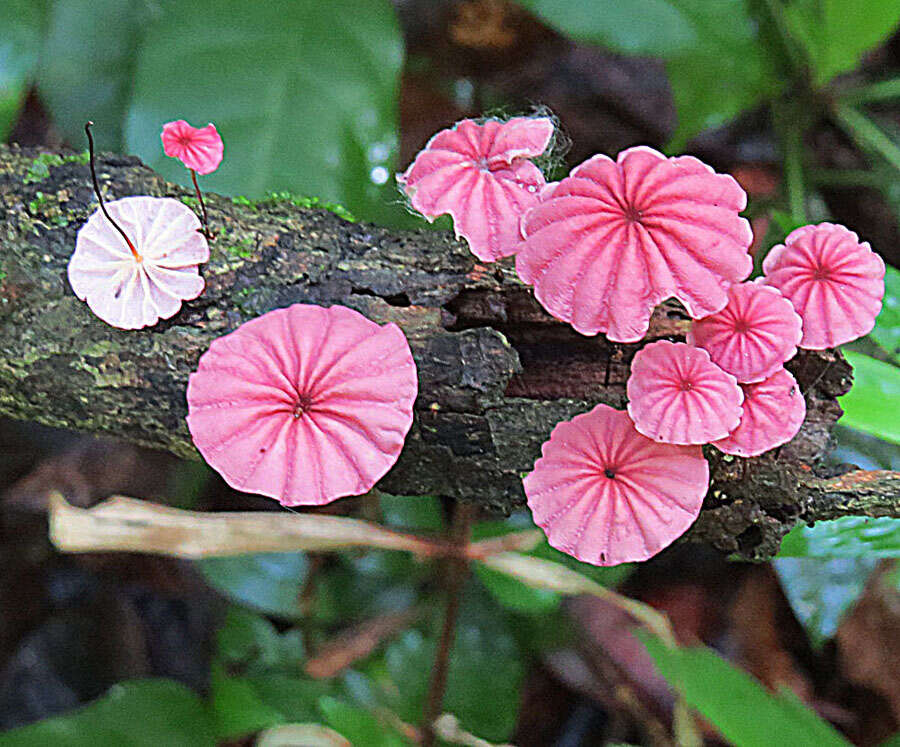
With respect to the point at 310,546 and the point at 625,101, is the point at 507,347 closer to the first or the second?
the point at 310,546

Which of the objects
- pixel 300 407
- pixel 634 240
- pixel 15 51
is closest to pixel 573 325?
pixel 634 240

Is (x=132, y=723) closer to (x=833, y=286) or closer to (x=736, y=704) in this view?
(x=736, y=704)

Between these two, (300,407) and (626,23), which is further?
(626,23)

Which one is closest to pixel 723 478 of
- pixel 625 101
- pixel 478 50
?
pixel 478 50

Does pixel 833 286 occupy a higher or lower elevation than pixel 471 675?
higher

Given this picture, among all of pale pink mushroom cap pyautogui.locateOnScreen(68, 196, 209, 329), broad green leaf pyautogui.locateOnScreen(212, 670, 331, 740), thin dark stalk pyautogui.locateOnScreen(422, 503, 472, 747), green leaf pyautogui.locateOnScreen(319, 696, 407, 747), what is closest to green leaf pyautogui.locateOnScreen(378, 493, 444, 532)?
thin dark stalk pyautogui.locateOnScreen(422, 503, 472, 747)

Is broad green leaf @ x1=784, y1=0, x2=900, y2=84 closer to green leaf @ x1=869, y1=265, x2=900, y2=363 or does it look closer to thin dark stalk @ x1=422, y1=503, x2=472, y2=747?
green leaf @ x1=869, y1=265, x2=900, y2=363

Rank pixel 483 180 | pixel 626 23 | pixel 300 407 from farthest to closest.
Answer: pixel 626 23
pixel 483 180
pixel 300 407
